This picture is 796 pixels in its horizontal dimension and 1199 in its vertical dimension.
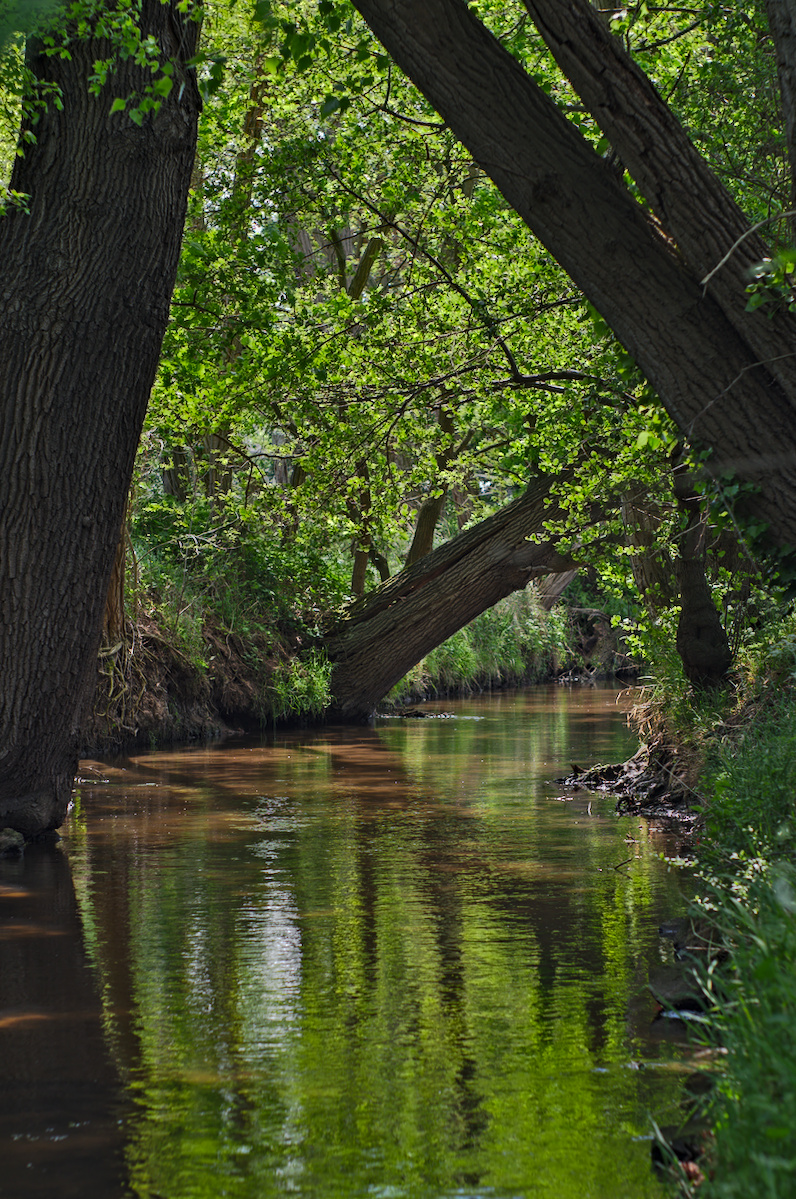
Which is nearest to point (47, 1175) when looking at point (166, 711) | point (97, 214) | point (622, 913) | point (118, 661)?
point (622, 913)

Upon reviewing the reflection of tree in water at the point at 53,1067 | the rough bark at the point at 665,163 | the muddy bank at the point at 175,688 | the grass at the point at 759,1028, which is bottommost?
the reflection of tree in water at the point at 53,1067

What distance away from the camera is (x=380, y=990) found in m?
4.81

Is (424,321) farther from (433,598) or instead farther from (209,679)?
(209,679)

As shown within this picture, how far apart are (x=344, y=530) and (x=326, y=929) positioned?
1028 centimetres

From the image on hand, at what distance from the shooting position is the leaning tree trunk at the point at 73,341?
721 centimetres

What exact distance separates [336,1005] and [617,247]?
3.65 metres

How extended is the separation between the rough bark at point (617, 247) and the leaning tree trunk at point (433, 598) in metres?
7.96

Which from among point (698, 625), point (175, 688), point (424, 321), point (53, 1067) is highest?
point (424, 321)

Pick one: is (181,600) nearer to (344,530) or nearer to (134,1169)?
(344,530)

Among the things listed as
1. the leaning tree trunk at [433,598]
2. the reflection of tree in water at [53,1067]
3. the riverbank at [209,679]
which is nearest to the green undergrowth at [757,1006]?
the reflection of tree in water at [53,1067]

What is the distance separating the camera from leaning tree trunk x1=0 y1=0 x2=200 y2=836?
7215 mm

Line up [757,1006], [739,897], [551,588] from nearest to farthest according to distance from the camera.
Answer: [757,1006] < [739,897] < [551,588]

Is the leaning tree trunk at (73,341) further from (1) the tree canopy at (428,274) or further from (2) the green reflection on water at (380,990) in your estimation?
(2) the green reflection on water at (380,990)

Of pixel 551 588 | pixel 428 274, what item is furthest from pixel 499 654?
pixel 428 274
